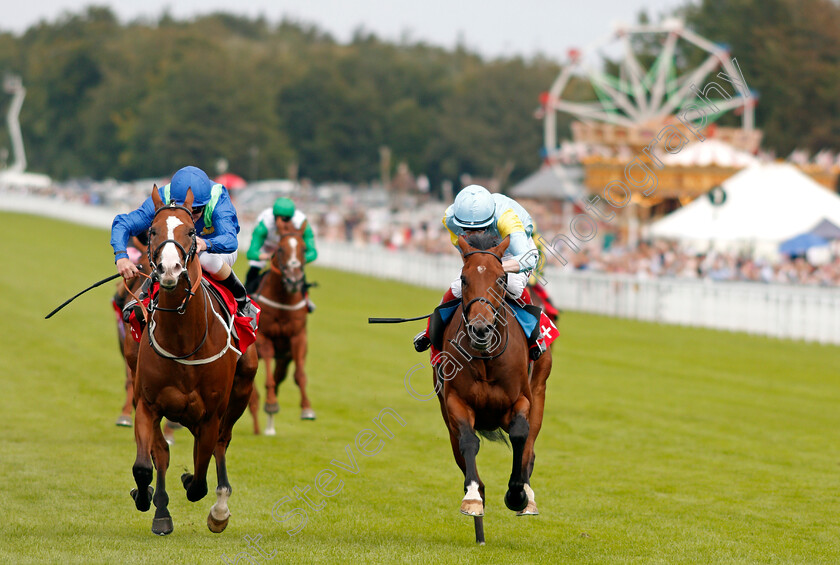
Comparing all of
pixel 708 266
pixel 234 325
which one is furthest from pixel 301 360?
pixel 708 266

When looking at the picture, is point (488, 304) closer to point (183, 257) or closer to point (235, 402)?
point (183, 257)

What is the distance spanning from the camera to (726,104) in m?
36.4

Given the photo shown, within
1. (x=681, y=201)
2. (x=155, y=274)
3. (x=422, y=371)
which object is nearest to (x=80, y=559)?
(x=155, y=274)

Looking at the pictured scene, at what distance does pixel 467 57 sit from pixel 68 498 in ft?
426

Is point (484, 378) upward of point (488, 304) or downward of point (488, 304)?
downward

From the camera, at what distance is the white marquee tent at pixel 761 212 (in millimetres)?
27156


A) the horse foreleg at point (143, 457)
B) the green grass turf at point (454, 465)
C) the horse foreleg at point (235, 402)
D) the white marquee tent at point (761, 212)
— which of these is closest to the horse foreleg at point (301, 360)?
the green grass turf at point (454, 465)

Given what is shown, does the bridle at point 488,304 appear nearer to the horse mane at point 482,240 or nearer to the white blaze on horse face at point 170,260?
the horse mane at point 482,240

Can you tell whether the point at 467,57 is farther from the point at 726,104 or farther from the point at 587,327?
the point at 587,327

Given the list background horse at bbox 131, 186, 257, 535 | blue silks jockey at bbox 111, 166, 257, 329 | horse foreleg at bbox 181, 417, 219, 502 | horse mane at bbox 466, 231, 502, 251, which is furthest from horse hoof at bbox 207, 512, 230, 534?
horse mane at bbox 466, 231, 502, 251

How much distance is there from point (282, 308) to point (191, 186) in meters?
4.81

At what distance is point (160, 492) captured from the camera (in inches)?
278

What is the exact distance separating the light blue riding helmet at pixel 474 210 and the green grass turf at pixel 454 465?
2076mm

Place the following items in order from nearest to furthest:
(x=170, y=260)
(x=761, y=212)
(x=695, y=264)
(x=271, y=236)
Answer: (x=170, y=260) → (x=271, y=236) → (x=695, y=264) → (x=761, y=212)
